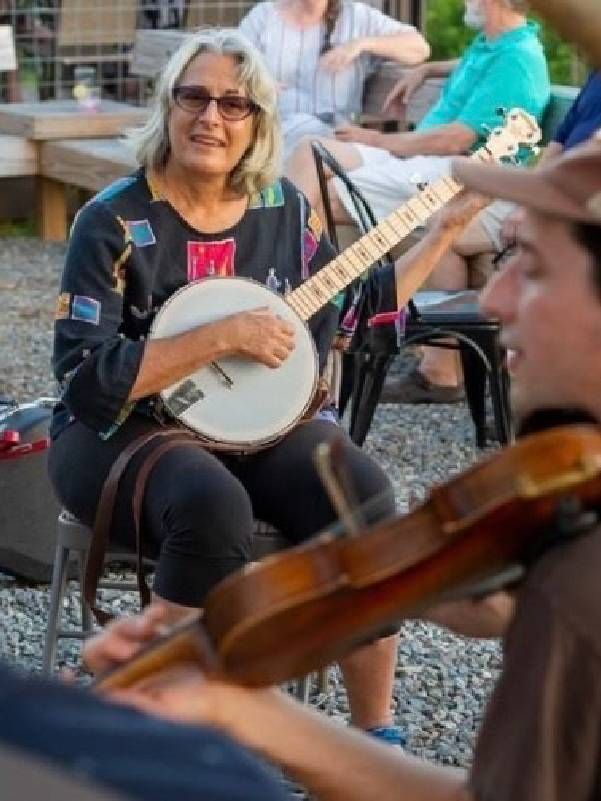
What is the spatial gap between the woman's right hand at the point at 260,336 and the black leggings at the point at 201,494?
14 centimetres

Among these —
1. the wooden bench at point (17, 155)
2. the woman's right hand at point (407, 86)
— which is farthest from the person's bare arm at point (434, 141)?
the wooden bench at point (17, 155)

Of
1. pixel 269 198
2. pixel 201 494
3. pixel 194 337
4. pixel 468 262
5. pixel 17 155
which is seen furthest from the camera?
pixel 17 155

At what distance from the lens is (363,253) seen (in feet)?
12.3

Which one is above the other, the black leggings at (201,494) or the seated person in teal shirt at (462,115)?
the black leggings at (201,494)

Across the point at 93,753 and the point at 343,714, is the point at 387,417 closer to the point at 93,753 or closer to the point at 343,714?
the point at 343,714

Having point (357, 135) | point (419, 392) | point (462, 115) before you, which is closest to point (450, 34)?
point (357, 135)

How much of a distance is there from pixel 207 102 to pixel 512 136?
0.99 m

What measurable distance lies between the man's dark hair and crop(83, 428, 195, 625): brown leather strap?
176 centimetres

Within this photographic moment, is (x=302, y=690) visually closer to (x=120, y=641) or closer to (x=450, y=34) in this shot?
(x=120, y=641)

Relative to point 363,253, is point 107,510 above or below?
below

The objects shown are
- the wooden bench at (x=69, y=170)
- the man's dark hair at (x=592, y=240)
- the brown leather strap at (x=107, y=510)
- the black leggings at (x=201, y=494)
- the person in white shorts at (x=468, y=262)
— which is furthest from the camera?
the wooden bench at (x=69, y=170)

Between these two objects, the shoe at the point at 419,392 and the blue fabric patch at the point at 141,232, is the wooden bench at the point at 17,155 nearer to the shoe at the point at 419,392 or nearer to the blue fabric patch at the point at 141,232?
the shoe at the point at 419,392

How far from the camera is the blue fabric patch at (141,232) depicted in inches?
138

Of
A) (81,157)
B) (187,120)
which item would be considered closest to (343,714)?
(187,120)
